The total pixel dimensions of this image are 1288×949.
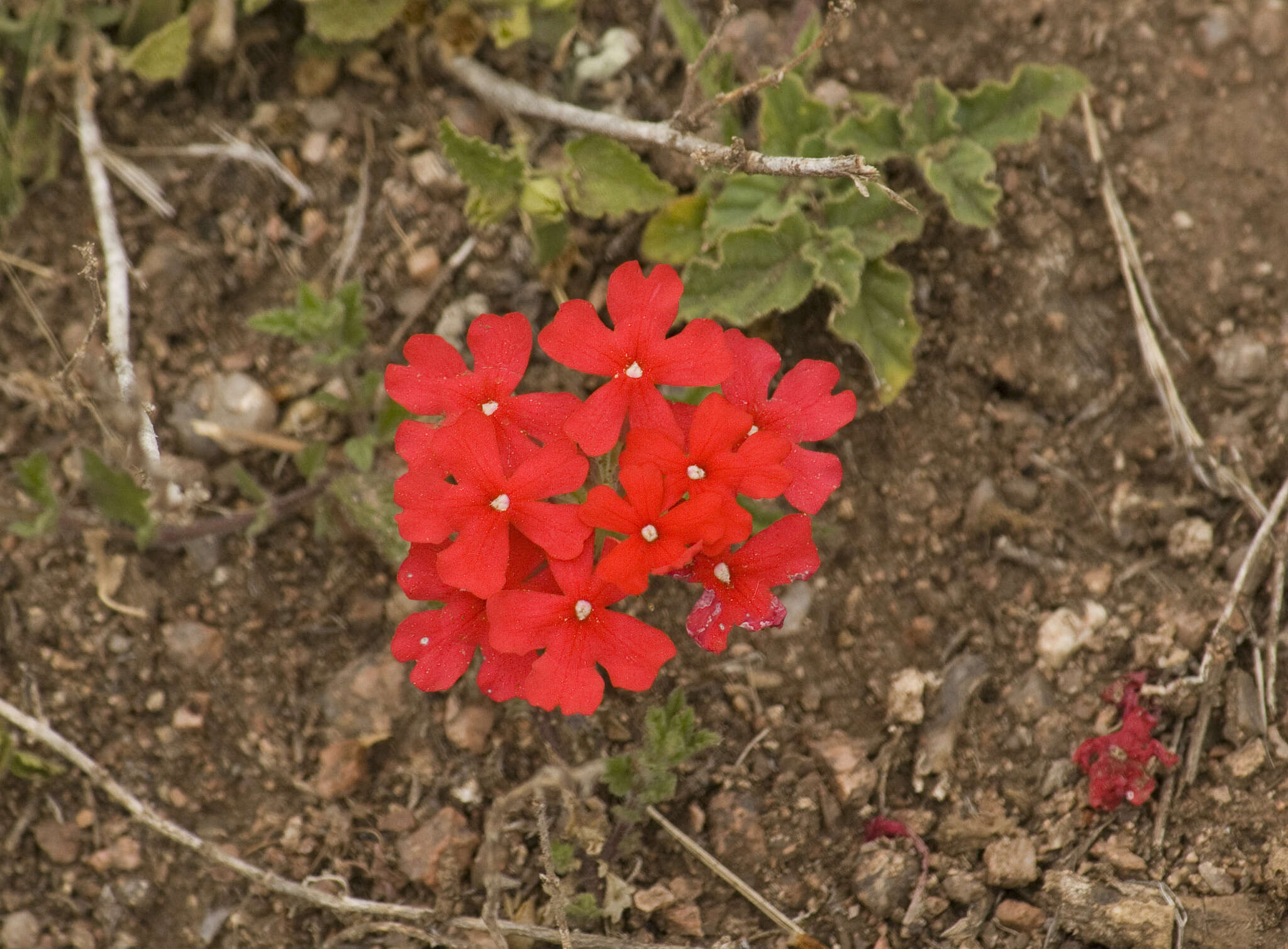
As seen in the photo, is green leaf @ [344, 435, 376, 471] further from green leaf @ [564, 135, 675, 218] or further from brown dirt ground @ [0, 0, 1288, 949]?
green leaf @ [564, 135, 675, 218]

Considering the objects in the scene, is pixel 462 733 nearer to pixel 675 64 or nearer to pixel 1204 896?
pixel 1204 896

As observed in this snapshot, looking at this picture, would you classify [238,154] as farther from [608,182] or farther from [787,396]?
[787,396]

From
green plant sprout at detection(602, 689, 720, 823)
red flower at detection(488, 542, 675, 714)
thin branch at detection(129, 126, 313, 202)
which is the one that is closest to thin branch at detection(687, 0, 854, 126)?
red flower at detection(488, 542, 675, 714)

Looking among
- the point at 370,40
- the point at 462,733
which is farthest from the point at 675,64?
the point at 462,733

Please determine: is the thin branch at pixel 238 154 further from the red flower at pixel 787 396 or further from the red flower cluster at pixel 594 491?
the red flower at pixel 787 396

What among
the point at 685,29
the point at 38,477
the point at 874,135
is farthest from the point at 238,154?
the point at 874,135

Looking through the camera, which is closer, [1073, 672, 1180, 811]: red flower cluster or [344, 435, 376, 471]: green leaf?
[1073, 672, 1180, 811]: red flower cluster
